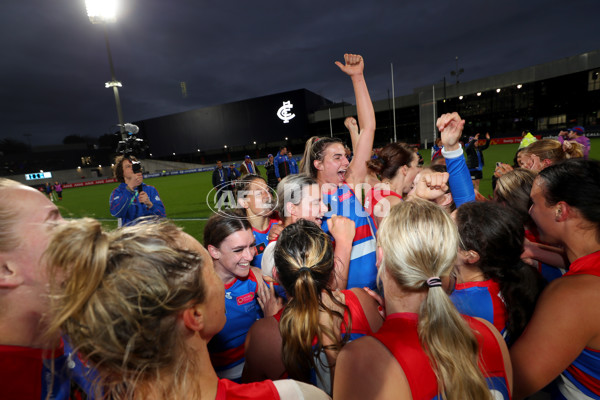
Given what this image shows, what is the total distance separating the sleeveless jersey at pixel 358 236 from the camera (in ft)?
8.68

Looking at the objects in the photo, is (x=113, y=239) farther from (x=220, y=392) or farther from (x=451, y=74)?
(x=451, y=74)

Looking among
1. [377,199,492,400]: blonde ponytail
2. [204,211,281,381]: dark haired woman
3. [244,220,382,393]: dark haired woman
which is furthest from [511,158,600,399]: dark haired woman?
[204,211,281,381]: dark haired woman

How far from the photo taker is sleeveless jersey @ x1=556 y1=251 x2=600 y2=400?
132 cm

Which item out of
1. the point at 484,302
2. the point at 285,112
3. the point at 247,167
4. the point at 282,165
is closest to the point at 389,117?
the point at 285,112

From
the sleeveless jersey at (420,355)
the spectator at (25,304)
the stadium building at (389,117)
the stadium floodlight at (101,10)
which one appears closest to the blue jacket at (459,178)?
the sleeveless jersey at (420,355)

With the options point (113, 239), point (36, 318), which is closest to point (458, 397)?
point (113, 239)

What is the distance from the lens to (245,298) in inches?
97.0

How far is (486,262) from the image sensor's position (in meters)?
1.65

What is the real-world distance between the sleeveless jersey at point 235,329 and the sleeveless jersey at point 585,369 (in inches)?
85.5

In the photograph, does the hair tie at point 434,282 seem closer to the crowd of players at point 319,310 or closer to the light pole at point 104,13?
the crowd of players at point 319,310

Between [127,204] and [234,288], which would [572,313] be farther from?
[127,204]

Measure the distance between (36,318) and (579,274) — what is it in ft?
8.60

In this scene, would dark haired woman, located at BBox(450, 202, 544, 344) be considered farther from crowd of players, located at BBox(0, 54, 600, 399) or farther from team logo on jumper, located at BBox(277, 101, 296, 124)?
team logo on jumper, located at BBox(277, 101, 296, 124)

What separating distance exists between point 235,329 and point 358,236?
1471mm
